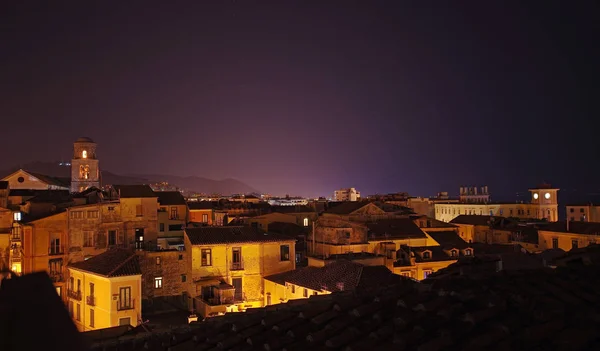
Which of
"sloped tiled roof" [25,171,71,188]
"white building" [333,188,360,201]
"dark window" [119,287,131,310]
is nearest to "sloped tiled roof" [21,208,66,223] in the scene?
"dark window" [119,287,131,310]

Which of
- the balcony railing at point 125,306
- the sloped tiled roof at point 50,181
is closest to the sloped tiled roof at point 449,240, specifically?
the balcony railing at point 125,306

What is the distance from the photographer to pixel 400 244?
41719mm

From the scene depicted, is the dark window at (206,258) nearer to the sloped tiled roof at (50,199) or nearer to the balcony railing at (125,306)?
the balcony railing at (125,306)

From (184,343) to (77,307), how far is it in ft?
85.2

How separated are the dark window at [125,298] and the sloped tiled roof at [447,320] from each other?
21789 mm

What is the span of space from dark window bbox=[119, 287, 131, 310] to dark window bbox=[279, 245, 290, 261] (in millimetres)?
10618

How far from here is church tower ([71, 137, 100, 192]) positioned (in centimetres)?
6719

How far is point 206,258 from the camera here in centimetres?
3247

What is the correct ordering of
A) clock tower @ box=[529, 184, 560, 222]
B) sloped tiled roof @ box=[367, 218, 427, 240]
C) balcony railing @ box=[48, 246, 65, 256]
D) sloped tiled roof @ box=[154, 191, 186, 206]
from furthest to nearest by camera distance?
clock tower @ box=[529, 184, 560, 222] < sloped tiled roof @ box=[154, 191, 186, 206] < sloped tiled roof @ box=[367, 218, 427, 240] < balcony railing @ box=[48, 246, 65, 256]

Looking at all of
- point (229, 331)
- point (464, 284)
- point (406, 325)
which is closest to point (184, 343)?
point (229, 331)

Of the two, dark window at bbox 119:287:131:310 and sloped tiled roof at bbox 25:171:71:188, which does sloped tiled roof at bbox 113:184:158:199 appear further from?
sloped tiled roof at bbox 25:171:71:188

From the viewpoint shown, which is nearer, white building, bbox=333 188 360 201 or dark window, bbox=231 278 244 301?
dark window, bbox=231 278 244 301

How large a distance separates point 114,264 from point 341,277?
13.4 meters

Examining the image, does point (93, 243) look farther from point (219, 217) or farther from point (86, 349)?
point (86, 349)
